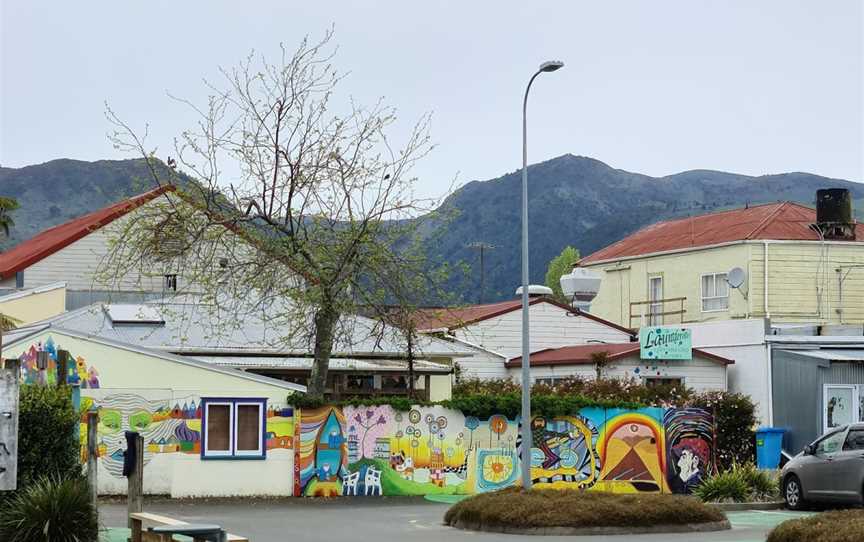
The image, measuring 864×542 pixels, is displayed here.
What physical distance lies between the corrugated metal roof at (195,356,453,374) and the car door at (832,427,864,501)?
40.5 ft

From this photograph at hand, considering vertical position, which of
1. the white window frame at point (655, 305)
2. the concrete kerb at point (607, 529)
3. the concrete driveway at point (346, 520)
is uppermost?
the white window frame at point (655, 305)

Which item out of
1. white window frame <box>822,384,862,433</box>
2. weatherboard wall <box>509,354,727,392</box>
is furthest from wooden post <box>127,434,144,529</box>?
white window frame <box>822,384,862,433</box>

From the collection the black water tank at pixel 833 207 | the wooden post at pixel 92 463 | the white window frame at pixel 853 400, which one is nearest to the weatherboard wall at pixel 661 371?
the white window frame at pixel 853 400

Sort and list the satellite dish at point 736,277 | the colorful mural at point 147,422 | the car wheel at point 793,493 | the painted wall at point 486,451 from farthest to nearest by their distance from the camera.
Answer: the satellite dish at point 736,277, the painted wall at point 486,451, the colorful mural at point 147,422, the car wheel at point 793,493

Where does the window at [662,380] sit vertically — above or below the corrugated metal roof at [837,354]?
below

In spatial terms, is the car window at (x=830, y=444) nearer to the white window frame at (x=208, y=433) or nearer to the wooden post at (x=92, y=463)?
the white window frame at (x=208, y=433)

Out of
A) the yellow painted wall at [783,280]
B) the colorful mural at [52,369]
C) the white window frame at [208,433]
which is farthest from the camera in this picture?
the yellow painted wall at [783,280]

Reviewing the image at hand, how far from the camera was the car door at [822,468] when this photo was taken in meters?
25.5

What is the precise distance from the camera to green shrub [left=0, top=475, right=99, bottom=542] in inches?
642

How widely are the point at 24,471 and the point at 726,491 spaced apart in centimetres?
1606

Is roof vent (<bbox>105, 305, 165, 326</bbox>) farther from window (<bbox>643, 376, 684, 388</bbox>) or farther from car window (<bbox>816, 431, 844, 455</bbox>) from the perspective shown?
car window (<bbox>816, 431, 844, 455</bbox>)

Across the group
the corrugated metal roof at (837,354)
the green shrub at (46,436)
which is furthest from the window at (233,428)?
the corrugated metal roof at (837,354)

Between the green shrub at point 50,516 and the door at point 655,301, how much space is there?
40.4 metres

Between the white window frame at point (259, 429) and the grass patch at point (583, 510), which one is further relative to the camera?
the white window frame at point (259, 429)
